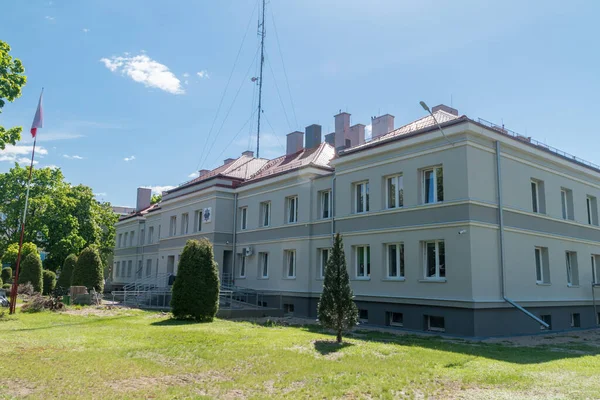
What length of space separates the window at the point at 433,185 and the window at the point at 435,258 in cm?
Answer: 164

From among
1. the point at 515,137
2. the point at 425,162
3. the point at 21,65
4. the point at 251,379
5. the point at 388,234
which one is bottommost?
the point at 251,379

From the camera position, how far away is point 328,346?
12.1m

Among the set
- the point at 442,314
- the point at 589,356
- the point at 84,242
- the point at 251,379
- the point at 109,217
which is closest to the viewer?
the point at 251,379

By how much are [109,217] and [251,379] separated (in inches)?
1841

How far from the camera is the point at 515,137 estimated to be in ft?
60.6

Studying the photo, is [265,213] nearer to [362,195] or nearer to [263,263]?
[263,263]

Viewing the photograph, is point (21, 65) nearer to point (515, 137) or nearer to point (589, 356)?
point (515, 137)

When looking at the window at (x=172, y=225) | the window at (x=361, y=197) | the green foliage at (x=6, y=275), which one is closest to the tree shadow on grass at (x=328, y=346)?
the window at (x=361, y=197)

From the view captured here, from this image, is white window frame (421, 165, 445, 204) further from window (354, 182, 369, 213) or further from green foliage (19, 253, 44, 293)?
green foliage (19, 253, 44, 293)

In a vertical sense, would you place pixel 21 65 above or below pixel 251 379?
above

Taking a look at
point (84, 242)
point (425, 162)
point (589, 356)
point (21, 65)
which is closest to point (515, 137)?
point (425, 162)

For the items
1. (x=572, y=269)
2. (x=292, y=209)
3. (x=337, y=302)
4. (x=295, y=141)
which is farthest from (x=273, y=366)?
(x=295, y=141)

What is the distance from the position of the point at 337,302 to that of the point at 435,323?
20.6 feet

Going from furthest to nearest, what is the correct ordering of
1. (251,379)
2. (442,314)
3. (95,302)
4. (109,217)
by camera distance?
(109,217) → (95,302) → (442,314) → (251,379)
